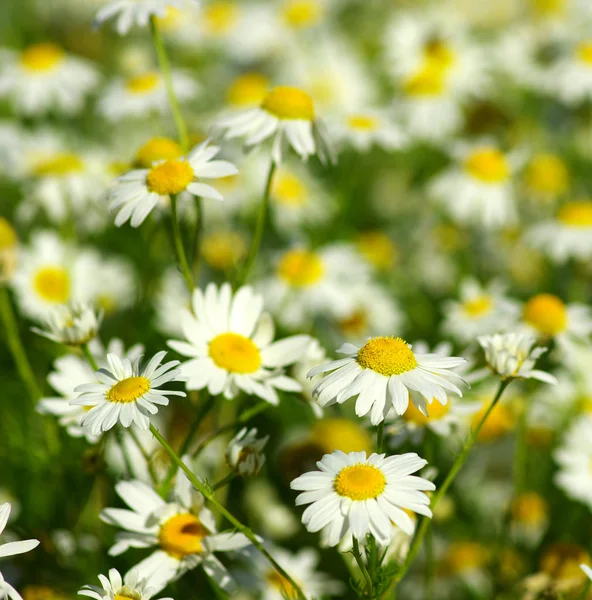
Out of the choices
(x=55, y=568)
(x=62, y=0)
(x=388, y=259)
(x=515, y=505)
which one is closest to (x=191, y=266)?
(x=55, y=568)

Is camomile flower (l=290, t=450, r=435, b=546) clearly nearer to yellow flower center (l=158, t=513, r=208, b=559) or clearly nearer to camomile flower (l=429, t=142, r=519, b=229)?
yellow flower center (l=158, t=513, r=208, b=559)

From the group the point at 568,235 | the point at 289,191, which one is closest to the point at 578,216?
the point at 568,235

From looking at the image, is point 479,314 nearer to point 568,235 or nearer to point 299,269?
point 568,235

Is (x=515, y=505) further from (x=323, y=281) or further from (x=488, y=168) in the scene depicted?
(x=488, y=168)

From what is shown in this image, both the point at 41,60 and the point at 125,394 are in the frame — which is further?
the point at 41,60

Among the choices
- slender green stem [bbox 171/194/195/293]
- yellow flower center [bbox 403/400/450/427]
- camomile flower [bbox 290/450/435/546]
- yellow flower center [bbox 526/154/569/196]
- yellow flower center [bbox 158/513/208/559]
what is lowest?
yellow flower center [bbox 526/154/569/196]

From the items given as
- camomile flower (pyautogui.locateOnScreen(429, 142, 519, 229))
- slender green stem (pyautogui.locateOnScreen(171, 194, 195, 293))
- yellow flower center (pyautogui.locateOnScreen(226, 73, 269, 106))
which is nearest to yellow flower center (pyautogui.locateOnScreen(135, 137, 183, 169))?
slender green stem (pyautogui.locateOnScreen(171, 194, 195, 293))

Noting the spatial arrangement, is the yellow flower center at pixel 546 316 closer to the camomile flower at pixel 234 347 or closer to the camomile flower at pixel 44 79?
the camomile flower at pixel 234 347
